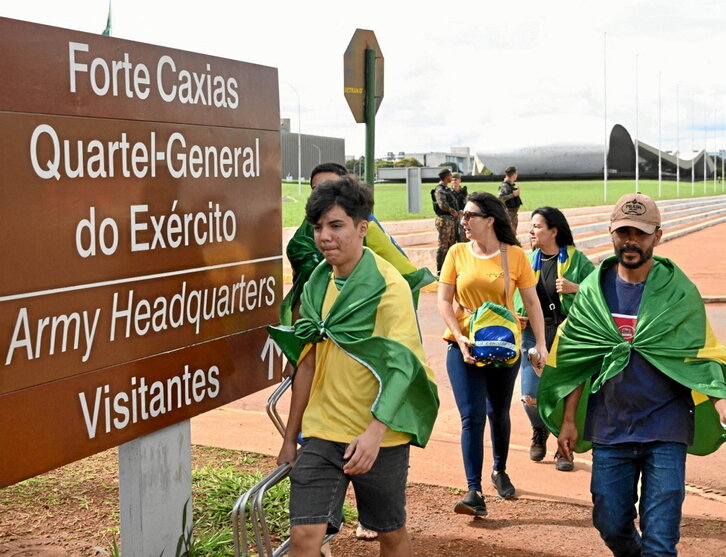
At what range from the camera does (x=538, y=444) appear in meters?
6.43

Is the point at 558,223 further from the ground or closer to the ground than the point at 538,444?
further from the ground

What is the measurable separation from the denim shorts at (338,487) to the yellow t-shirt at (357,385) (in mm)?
45

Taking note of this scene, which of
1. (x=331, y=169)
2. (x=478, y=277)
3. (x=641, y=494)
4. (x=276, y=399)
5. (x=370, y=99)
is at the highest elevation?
(x=370, y=99)

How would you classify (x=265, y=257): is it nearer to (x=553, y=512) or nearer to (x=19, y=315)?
(x=19, y=315)

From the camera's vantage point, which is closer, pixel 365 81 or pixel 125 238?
pixel 125 238

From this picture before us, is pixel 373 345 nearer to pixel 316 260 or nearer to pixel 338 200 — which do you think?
pixel 338 200

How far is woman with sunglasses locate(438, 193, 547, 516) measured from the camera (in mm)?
5430

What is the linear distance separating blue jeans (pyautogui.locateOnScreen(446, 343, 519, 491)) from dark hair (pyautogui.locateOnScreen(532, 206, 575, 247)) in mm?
1136

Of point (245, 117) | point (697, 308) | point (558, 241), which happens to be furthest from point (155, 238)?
point (558, 241)

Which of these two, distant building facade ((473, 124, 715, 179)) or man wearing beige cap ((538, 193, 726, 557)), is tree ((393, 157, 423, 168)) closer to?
distant building facade ((473, 124, 715, 179))

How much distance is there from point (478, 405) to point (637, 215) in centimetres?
183

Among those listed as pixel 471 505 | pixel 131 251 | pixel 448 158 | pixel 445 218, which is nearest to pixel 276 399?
pixel 131 251

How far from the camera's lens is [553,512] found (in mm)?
5461

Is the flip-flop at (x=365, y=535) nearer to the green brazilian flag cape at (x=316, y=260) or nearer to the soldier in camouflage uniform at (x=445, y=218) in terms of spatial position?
the green brazilian flag cape at (x=316, y=260)
